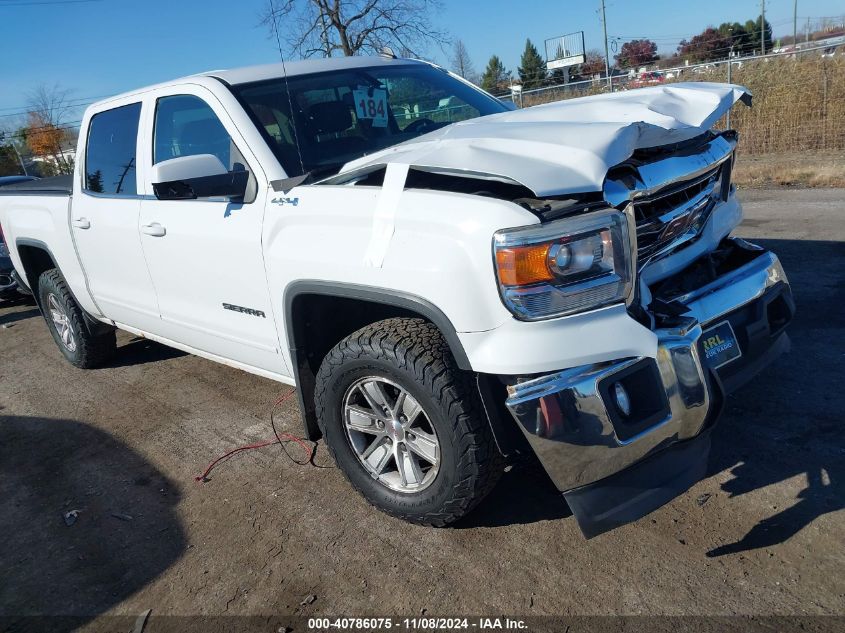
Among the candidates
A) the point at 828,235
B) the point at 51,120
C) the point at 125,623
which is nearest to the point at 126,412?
the point at 125,623

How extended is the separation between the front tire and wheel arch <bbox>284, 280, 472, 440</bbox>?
0.17 metres

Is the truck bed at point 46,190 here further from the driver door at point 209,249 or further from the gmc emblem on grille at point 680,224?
the gmc emblem on grille at point 680,224

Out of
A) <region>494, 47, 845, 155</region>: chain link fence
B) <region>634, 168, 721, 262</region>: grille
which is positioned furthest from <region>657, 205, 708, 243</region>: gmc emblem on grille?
<region>494, 47, 845, 155</region>: chain link fence

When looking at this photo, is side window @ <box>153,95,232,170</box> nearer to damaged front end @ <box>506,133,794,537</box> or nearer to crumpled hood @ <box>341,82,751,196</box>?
crumpled hood @ <box>341,82,751,196</box>

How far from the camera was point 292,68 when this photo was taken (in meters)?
3.76

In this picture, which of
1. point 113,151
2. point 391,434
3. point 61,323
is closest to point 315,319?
point 391,434

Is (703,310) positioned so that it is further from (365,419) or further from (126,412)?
(126,412)

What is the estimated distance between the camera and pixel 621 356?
2.23 metres

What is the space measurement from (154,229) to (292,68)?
1229 mm

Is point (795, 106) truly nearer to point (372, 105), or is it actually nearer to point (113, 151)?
point (372, 105)

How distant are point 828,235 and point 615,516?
5.40 m

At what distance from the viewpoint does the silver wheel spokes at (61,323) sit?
5589mm

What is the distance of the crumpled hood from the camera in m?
2.24

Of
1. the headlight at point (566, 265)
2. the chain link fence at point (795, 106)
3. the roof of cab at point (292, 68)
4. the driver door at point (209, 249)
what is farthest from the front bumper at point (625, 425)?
the chain link fence at point (795, 106)
